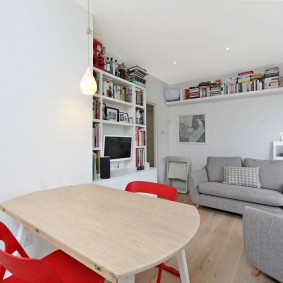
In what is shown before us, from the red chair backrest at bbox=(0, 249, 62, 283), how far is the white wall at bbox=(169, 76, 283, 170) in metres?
3.73

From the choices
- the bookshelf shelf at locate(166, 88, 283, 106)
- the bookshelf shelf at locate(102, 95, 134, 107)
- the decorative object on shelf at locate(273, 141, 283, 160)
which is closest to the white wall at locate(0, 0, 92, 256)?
the bookshelf shelf at locate(102, 95, 134, 107)

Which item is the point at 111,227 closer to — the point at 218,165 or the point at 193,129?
the point at 218,165

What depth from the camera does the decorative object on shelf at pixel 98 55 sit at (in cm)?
222

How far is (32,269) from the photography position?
56 cm

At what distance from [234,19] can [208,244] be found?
2510 mm

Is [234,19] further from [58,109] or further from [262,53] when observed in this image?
[58,109]

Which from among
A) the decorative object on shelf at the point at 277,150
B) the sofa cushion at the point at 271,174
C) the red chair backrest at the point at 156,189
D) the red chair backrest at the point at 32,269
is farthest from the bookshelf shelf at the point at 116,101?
the decorative object on shelf at the point at 277,150

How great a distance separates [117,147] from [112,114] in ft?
1.61

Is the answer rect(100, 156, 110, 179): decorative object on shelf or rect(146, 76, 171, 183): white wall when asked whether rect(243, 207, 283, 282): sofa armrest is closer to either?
rect(100, 156, 110, 179): decorative object on shelf

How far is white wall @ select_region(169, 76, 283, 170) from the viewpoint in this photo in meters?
3.24

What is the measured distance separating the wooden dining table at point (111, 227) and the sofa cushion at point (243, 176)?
2.27 metres

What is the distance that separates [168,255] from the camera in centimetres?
59

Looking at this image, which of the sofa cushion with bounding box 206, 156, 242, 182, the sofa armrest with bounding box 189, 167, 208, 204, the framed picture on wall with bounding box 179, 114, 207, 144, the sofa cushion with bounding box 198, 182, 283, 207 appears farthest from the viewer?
the framed picture on wall with bounding box 179, 114, 207, 144

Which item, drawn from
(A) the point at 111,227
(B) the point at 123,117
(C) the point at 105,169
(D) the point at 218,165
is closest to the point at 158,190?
(A) the point at 111,227
